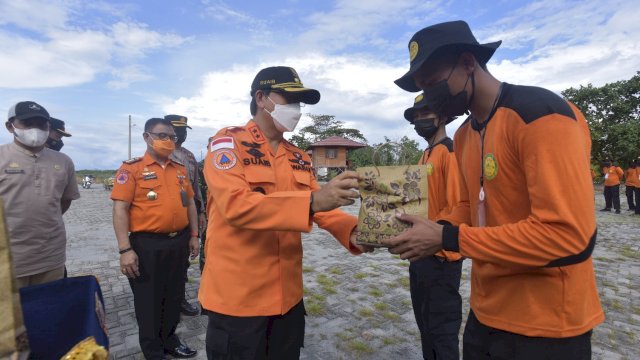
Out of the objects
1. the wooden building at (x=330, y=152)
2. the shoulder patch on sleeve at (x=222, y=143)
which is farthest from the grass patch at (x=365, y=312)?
the wooden building at (x=330, y=152)

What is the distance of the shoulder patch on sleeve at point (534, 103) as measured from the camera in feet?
4.61

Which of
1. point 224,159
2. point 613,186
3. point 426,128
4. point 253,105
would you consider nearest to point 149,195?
point 253,105

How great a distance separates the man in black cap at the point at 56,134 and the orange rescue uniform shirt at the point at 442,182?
4.36m

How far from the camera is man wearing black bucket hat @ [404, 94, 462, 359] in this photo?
9.18 ft

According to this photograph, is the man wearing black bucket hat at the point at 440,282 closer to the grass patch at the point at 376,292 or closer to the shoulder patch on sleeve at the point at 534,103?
the shoulder patch on sleeve at the point at 534,103

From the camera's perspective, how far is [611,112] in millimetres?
26531

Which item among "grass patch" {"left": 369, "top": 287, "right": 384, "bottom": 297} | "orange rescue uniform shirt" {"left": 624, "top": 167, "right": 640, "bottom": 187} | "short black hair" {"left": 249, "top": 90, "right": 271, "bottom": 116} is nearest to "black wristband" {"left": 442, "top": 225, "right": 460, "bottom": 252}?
"short black hair" {"left": 249, "top": 90, "right": 271, "bottom": 116}

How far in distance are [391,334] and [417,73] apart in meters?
3.17

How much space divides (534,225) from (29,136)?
391 centimetres

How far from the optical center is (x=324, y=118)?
170ft

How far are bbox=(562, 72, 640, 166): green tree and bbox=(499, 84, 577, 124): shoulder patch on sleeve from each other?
97.2 ft

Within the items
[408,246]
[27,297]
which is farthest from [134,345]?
[408,246]

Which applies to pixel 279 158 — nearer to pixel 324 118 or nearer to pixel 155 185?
pixel 155 185

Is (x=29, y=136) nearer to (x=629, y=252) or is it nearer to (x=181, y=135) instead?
(x=181, y=135)
